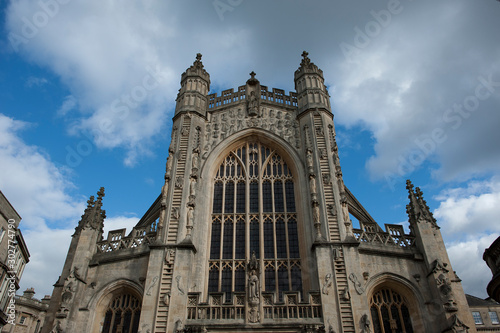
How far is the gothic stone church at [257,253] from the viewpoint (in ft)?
48.0

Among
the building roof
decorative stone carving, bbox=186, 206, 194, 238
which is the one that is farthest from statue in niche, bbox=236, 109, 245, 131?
the building roof

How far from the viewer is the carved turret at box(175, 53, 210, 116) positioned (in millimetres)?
21641

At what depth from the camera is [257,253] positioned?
57.0ft

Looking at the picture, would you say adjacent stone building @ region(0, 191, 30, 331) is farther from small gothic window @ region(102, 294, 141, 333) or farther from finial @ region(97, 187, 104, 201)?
small gothic window @ region(102, 294, 141, 333)

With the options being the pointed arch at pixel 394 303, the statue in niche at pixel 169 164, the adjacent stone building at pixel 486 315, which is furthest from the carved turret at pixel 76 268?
the adjacent stone building at pixel 486 315

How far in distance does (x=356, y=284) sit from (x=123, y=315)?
9.96 meters

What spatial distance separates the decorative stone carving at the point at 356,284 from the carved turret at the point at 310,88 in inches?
377

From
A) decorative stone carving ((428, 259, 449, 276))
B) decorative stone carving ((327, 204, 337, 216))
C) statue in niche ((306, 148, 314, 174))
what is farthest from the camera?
statue in niche ((306, 148, 314, 174))

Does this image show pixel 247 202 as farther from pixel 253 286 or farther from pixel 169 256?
pixel 253 286

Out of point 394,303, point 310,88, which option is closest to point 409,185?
point 394,303

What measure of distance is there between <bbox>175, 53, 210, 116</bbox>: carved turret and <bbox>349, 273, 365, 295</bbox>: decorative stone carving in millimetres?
11833

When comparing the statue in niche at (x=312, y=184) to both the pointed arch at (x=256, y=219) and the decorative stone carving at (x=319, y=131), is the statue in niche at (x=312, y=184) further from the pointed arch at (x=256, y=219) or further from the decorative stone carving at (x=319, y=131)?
the decorative stone carving at (x=319, y=131)

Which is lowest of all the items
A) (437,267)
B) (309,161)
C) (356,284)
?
(356,284)

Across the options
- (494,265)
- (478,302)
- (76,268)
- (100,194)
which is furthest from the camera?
(478,302)
